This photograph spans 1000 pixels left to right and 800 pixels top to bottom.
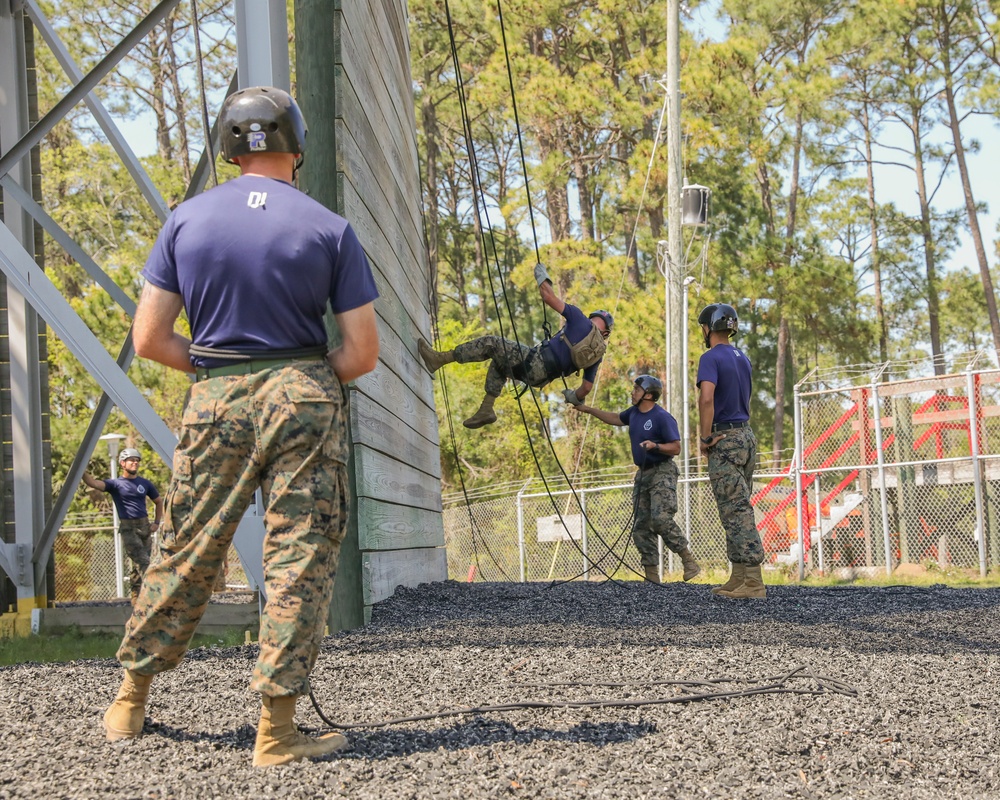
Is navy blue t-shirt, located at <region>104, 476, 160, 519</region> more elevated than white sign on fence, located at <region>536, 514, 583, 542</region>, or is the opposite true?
navy blue t-shirt, located at <region>104, 476, 160, 519</region>

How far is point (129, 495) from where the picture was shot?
1142 centimetres

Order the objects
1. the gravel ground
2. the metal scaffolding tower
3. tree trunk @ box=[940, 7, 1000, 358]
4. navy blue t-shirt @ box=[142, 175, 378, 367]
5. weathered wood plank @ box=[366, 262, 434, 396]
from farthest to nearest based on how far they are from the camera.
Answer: tree trunk @ box=[940, 7, 1000, 358] → weathered wood plank @ box=[366, 262, 434, 396] → the metal scaffolding tower → navy blue t-shirt @ box=[142, 175, 378, 367] → the gravel ground

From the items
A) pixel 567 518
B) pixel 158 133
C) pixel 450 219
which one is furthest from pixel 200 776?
pixel 450 219

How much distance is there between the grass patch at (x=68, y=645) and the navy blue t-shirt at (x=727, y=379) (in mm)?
3469

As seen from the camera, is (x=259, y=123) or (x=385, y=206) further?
(x=385, y=206)

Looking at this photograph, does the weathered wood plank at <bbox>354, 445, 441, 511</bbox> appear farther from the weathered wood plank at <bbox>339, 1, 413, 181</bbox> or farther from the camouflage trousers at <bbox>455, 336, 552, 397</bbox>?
the weathered wood plank at <bbox>339, 1, 413, 181</bbox>

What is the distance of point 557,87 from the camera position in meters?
24.9

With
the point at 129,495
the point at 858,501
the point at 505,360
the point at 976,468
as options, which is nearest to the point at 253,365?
the point at 505,360

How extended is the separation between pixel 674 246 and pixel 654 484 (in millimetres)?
9229

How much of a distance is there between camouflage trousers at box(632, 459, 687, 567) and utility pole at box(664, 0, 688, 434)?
773 cm

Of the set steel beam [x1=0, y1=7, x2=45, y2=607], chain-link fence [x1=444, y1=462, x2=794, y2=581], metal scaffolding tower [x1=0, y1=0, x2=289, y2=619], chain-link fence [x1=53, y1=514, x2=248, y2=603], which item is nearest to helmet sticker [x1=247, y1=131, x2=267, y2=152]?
metal scaffolding tower [x1=0, y1=0, x2=289, y2=619]

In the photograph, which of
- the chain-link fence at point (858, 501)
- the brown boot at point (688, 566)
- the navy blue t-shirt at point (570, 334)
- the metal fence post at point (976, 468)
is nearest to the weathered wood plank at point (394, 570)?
the navy blue t-shirt at point (570, 334)

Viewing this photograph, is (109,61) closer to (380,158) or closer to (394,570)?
(380,158)

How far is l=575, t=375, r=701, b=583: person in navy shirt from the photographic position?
9617 mm
